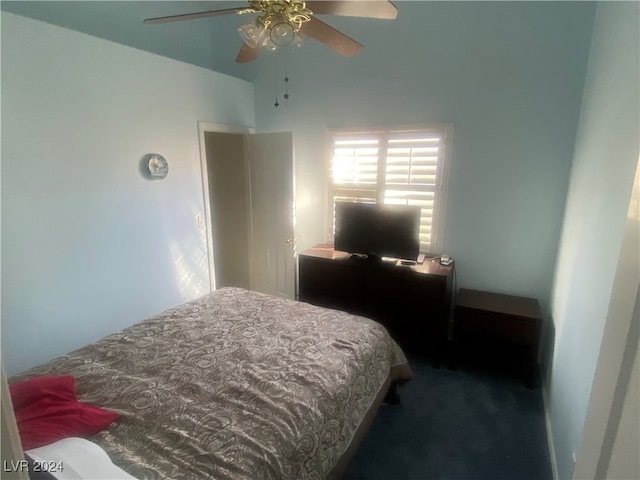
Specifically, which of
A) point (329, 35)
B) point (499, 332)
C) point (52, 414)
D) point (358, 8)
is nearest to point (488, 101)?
point (329, 35)

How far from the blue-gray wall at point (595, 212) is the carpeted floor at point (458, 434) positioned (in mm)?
197

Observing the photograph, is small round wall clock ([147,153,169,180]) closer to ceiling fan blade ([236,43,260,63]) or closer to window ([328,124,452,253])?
ceiling fan blade ([236,43,260,63])

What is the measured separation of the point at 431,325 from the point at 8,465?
2.89 m

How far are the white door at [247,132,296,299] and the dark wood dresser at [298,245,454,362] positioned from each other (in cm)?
49

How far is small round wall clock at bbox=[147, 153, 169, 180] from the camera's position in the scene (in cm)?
296

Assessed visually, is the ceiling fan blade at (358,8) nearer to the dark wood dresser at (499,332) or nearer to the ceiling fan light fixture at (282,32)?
the ceiling fan light fixture at (282,32)

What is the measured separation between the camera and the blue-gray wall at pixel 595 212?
1.41 meters

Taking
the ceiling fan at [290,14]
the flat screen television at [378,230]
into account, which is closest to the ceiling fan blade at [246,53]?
the ceiling fan at [290,14]

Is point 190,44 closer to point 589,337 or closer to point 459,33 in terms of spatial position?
point 459,33

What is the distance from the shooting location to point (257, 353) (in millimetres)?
1909

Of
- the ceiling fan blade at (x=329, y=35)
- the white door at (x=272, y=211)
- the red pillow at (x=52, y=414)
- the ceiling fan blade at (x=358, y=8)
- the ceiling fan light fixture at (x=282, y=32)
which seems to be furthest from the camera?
the white door at (x=272, y=211)

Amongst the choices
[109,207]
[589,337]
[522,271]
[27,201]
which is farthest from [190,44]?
[589,337]

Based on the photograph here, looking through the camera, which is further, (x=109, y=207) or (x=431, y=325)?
(x=431, y=325)

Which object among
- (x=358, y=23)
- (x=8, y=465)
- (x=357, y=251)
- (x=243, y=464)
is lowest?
(x=243, y=464)
